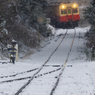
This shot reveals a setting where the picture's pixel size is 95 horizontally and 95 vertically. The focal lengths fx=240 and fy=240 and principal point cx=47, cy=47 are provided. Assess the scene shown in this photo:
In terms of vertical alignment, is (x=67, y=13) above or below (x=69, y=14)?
above

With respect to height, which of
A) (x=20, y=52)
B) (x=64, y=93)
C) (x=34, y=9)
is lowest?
(x=20, y=52)

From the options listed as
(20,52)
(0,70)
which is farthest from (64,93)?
(20,52)

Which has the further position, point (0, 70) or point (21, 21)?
point (21, 21)

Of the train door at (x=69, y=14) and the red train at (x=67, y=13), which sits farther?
the train door at (x=69, y=14)

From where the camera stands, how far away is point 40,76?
418 inches

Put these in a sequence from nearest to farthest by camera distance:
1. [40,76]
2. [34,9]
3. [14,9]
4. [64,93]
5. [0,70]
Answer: [64,93] → [40,76] → [0,70] → [14,9] → [34,9]

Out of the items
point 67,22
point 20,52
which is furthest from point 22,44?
point 67,22

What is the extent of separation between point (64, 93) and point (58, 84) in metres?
1.42

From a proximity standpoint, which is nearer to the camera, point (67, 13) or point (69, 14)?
point (67, 13)

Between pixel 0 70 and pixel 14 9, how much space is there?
1613 centimetres

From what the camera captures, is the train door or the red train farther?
the train door

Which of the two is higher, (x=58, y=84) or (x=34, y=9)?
(x=34, y=9)

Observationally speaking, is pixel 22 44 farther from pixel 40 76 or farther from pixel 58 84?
pixel 58 84

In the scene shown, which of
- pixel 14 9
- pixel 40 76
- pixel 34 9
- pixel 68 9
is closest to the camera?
pixel 40 76
